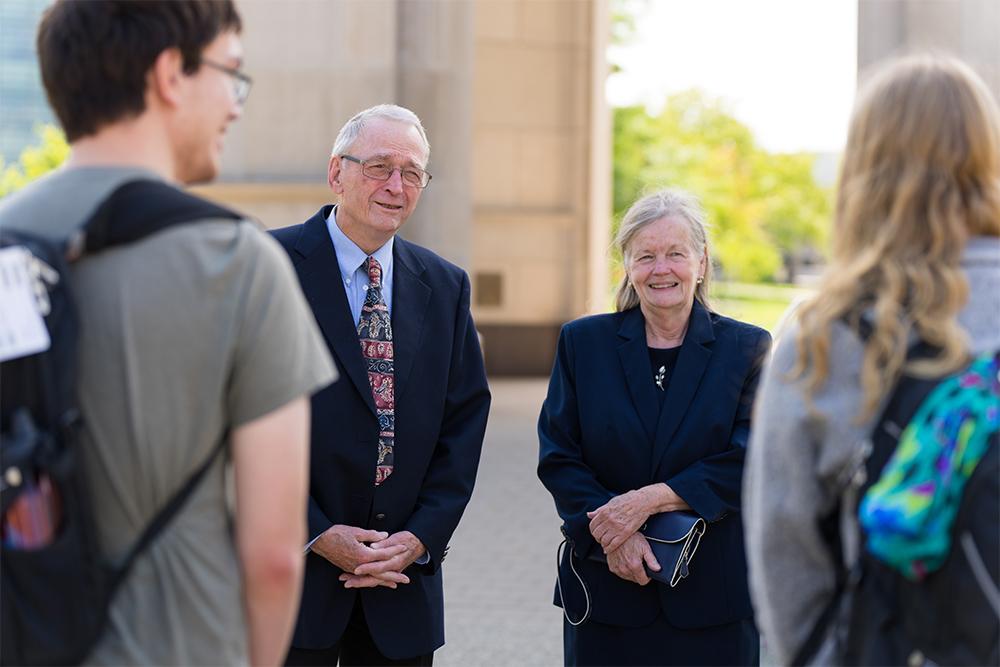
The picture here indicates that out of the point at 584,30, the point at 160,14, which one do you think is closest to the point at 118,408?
the point at 160,14

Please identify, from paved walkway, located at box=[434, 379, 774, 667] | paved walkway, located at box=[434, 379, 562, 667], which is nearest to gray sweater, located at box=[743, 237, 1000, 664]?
paved walkway, located at box=[434, 379, 774, 667]

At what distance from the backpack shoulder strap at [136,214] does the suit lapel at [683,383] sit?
2175mm

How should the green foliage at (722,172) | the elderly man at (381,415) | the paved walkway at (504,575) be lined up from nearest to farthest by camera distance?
the elderly man at (381,415)
the paved walkway at (504,575)
the green foliage at (722,172)

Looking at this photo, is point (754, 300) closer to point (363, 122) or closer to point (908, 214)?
point (363, 122)

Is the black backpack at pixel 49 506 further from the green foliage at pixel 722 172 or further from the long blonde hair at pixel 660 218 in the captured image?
the green foliage at pixel 722 172

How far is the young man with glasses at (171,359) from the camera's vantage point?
219 cm

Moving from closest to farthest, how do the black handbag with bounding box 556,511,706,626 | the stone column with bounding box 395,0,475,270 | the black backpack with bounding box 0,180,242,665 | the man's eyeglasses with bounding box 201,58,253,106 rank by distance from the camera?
the black backpack with bounding box 0,180,242,665 < the man's eyeglasses with bounding box 201,58,253,106 < the black handbag with bounding box 556,511,706,626 < the stone column with bounding box 395,0,475,270

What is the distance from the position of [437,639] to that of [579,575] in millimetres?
491

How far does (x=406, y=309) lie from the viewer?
4055mm

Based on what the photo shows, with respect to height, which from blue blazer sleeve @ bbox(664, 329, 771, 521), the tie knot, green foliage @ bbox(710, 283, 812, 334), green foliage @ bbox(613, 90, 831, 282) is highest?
the tie knot

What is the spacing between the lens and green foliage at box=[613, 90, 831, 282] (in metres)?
A: 47.6

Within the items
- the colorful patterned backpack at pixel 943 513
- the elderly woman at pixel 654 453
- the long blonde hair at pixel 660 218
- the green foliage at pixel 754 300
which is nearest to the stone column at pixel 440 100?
the long blonde hair at pixel 660 218

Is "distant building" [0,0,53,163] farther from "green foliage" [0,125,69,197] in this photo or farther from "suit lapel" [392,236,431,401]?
"suit lapel" [392,236,431,401]

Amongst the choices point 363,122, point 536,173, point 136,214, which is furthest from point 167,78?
point 536,173
